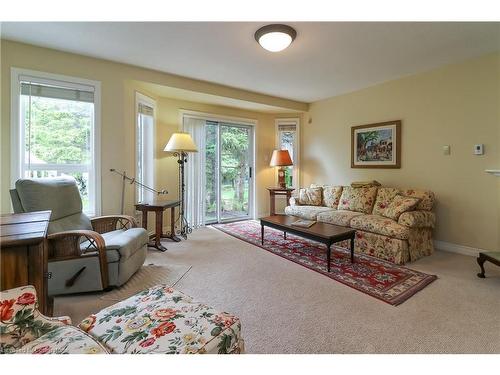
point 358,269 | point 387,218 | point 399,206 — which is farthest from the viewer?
point 387,218

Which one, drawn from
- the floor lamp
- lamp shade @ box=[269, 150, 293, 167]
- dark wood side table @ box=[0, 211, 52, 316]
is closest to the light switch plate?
lamp shade @ box=[269, 150, 293, 167]

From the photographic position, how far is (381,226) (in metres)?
3.11

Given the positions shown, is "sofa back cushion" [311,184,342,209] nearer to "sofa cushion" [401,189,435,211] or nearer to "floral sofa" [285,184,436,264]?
"floral sofa" [285,184,436,264]

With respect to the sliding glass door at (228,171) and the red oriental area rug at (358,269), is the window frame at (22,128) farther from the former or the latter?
the red oriental area rug at (358,269)

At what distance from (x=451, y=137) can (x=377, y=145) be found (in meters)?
1.00

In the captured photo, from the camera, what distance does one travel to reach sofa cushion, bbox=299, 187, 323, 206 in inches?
176

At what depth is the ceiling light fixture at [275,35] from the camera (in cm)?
234

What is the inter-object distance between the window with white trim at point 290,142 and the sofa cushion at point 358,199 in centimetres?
155

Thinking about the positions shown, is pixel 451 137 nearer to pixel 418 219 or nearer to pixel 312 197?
pixel 418 219

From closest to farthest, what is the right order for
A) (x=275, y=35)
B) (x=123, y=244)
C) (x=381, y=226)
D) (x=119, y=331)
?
(x=119, y=331) < (x=123, y=244) < (x=275, y=35) < (x=381, y=226)

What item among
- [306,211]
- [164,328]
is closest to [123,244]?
[164,328]

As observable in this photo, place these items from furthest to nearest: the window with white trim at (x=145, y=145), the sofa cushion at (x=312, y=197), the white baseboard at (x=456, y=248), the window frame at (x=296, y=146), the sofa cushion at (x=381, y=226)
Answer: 1. the window frame at (x=296, y=146)
2. the sofa cushion at (x=312, y=197)
3. the window with white trim at (x=145, y=145)
4. the white baseboard at (x=456, y=248)
5. the sofa cushion at (x=381, y=226)

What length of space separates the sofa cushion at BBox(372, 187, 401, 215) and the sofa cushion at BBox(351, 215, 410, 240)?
196 millimetres

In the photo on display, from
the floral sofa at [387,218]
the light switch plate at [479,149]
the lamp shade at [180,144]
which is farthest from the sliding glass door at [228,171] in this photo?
the light switch plate at [479,149]
